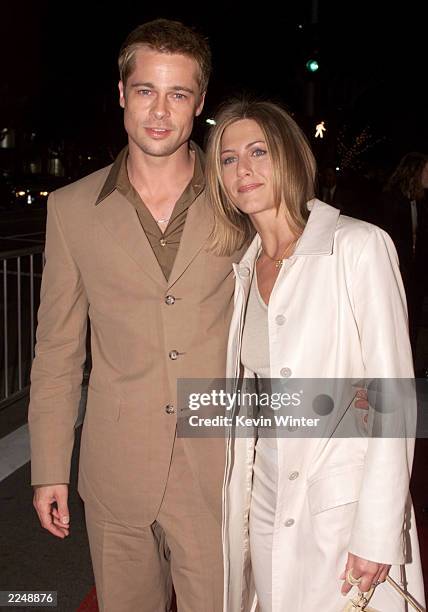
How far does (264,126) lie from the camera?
2.73 m

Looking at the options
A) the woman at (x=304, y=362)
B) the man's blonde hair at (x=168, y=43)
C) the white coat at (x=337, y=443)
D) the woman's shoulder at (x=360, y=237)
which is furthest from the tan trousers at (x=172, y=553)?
the man's blonde hair at (x=168, y=43)

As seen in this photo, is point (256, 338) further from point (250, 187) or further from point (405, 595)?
point (405, 595)

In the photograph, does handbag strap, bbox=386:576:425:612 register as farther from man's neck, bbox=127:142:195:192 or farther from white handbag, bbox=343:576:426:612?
man's neck, bbox=127:142:195:192

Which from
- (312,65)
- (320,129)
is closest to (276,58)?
(320,129)

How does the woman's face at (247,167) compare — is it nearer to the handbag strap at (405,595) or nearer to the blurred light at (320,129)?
the handbag strap at (405,595)

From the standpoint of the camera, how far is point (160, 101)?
2.59 metres

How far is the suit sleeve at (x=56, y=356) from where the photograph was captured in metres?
2.64

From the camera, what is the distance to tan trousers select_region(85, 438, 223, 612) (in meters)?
2.60

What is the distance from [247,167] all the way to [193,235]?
1.19 ft

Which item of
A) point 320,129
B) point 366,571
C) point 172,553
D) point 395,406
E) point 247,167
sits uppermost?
point 320,129

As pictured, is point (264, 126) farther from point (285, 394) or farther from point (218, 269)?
point (285, 394)

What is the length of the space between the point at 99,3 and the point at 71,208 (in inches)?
852

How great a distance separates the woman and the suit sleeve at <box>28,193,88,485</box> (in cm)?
58

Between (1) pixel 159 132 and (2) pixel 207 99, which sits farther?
(2) pixel 207 99
